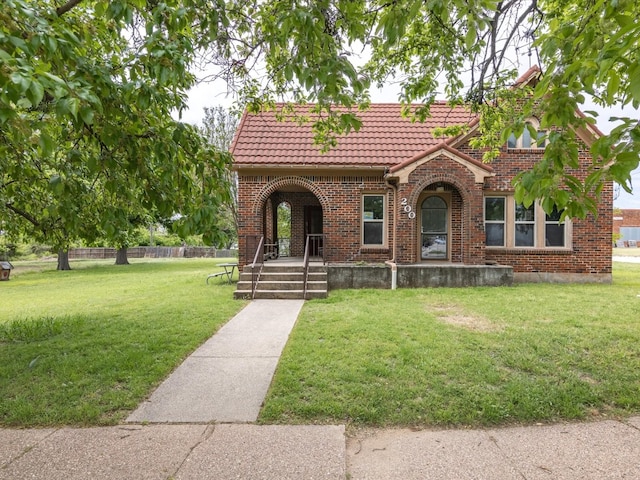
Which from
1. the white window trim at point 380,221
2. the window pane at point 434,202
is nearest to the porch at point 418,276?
the white window trim at point 380,221

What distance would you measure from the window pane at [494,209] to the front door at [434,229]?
128 centimetres

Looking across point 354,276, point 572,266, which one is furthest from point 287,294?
point 572,266

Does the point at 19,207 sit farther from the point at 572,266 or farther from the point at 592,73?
the point at 572,266

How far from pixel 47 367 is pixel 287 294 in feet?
18.3

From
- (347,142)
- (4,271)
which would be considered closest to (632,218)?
(347,142)

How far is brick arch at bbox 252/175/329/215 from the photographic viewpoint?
11914 millimetres

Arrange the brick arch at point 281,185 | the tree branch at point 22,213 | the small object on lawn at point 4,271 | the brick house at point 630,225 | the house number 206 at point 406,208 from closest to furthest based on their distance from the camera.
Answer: the tree branch at point 22,213 < the house number 206 at point 406,208 < the brick arch at point 281,185 < the small object on lawn at point 4,271 < the brick house at point 630,225

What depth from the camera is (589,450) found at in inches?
113

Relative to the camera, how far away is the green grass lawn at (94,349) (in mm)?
3615

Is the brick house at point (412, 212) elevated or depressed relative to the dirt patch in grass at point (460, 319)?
elevated

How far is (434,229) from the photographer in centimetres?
1260

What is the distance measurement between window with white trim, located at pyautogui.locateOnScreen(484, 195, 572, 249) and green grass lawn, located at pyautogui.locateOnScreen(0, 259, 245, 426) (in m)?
8.77

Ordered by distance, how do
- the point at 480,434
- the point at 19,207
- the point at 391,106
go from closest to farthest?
the point at 480,434 < the point at 19,207 < the point at 391,106

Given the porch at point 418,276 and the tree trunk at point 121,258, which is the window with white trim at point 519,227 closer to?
the porch at point 418,276
